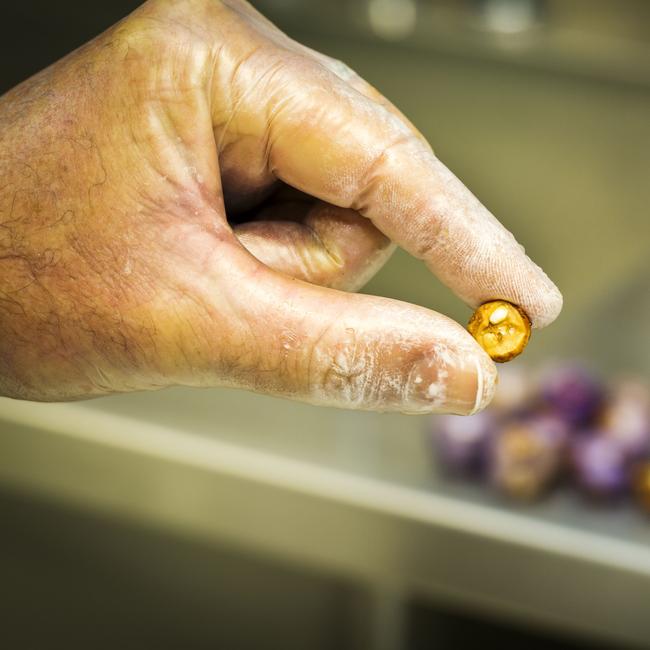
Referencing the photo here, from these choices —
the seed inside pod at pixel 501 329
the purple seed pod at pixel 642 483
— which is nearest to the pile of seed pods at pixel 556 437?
the purple seed pod at pixel 642 483

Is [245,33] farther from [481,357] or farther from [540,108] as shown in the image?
[540,108]

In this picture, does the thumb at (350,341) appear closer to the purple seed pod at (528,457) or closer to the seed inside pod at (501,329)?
the seed inside pod at (501,329)

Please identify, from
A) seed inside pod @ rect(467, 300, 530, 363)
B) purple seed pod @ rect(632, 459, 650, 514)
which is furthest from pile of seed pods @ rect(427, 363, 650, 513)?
seed inside pod @ rect(467, 300, 530, 363)

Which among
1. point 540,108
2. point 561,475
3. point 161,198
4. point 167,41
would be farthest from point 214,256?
point 540,108

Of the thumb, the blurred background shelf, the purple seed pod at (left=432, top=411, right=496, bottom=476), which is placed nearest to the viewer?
→ the thumb

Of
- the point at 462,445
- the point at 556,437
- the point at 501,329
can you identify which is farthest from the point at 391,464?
the point at 501,329

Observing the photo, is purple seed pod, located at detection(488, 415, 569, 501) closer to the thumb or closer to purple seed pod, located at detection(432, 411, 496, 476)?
purple seed pod, located at detection(432, 411, 496, 476)
